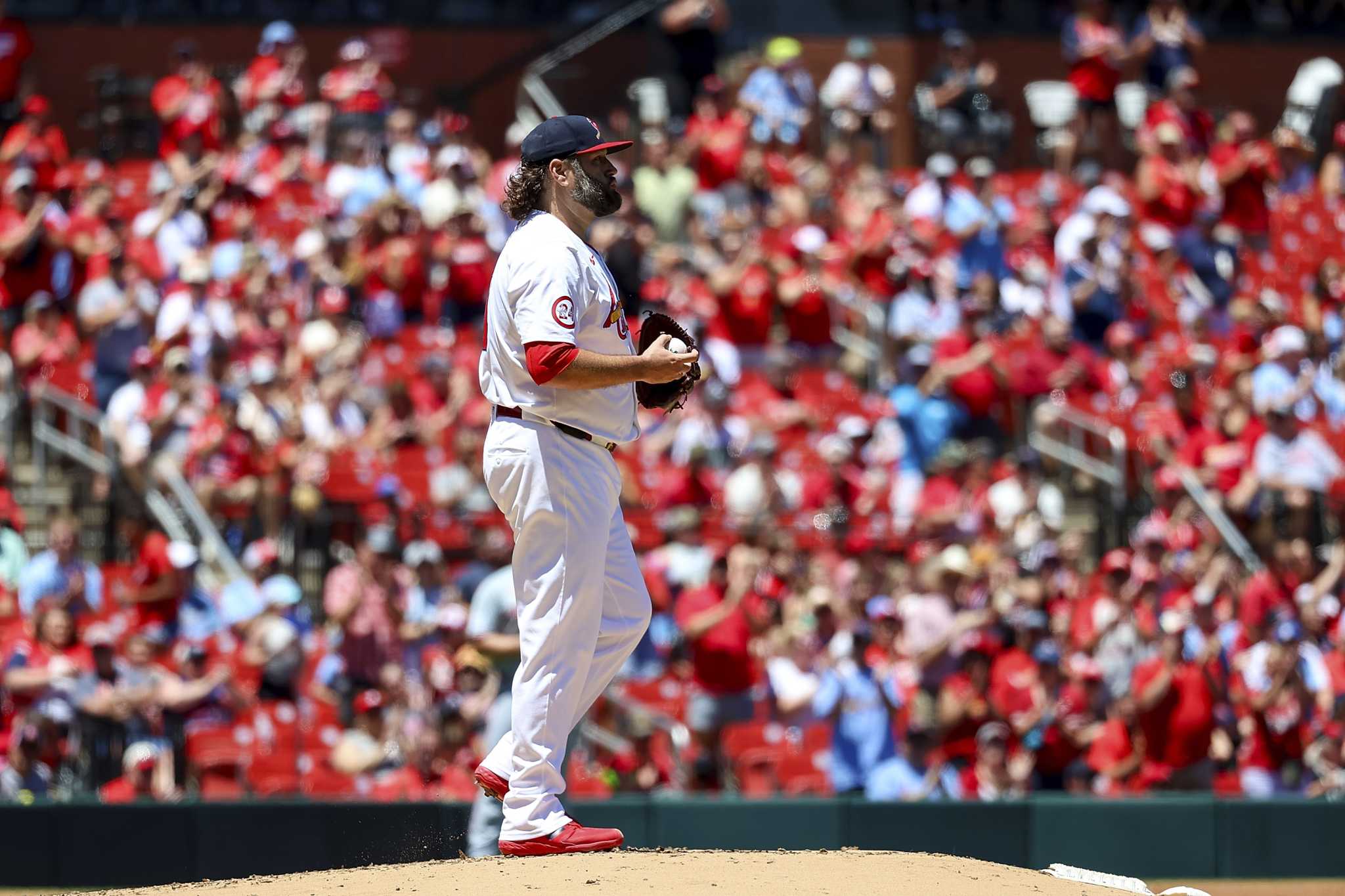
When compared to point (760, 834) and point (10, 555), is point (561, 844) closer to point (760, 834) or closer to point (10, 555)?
point (760, 834)

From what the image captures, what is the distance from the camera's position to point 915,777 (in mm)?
10016

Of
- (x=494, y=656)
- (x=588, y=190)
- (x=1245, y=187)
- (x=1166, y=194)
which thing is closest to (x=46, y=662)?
(x=494, y=656)

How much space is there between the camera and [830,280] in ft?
45.6

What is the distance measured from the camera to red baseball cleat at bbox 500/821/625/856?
19.1ft

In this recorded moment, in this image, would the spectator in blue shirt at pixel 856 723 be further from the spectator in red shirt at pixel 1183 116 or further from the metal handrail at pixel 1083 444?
the spectator in red shirt at pixel 1183 116

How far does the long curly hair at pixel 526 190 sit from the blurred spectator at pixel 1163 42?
1136 centimetres

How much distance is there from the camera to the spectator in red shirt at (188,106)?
1456 cm

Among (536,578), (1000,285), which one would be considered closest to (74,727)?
(536,578)

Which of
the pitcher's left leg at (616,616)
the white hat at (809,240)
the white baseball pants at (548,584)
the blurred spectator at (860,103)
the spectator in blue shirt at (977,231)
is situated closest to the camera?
the white baseball pants at (548,584)

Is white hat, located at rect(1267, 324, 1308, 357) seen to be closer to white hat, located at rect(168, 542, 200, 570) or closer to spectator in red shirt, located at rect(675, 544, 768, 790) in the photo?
spectator in red shirt, located at rect(675, 544, 768, 790)

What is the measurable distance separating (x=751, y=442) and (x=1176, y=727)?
10.6 ft

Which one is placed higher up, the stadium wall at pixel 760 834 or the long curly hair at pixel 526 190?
the long curly hair at pixel 526 190

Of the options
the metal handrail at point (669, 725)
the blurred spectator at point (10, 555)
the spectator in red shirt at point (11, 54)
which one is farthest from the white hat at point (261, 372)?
the spectator in red shirt at point (11, 54)

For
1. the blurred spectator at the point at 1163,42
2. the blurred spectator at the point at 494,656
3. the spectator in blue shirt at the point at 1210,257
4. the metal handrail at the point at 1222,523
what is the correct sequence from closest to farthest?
1. the blurred spectator at the point at 494,656
2. the metal handrail at the point at 1222,523
3. the spectator in blue shirt at the point at 1210,257
4. the blurred spectator at the point at 1163,42
